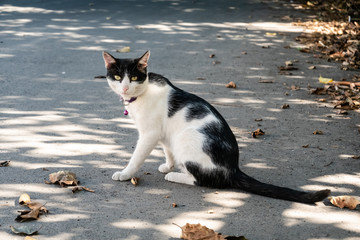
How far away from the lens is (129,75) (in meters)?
3.78

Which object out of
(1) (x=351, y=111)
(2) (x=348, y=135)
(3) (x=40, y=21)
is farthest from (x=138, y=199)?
(3) (x=40, y=21)

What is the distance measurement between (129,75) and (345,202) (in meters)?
1.91

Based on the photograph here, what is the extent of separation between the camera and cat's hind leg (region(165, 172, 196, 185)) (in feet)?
12.6

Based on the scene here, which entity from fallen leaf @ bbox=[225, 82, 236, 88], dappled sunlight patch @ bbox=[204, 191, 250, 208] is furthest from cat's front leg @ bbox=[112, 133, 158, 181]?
fallen leaf @ bbox=[225, 82, 236, 88]

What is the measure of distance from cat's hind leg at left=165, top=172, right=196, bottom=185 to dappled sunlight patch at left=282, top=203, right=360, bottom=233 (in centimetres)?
81

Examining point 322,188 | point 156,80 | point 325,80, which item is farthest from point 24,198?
point 325,80

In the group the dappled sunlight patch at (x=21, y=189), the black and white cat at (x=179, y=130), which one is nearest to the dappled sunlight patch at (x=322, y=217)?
the black and white cat at (x=179, y=130)

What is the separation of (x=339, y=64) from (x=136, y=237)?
232 inches

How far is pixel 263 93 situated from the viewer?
21.2ft

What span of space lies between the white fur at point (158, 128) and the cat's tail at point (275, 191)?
305mm

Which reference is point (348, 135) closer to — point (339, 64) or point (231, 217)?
point (231, 217)

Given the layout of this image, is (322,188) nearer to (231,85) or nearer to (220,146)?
(220,146)

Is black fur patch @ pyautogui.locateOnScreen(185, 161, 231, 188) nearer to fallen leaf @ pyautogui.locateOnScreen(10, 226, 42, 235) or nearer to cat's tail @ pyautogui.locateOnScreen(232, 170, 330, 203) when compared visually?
cat's tail @ pyautogui.locateOnScreen(232, 170, 330, 203)

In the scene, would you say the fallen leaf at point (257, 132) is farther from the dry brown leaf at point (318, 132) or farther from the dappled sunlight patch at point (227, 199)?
the dappled sunlight patch at point (227, 199)
